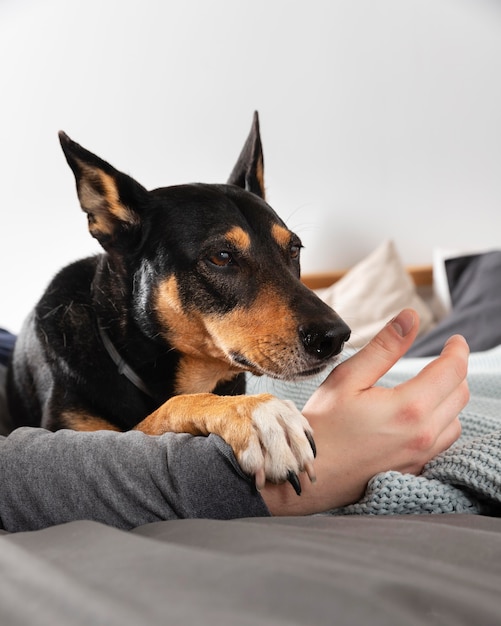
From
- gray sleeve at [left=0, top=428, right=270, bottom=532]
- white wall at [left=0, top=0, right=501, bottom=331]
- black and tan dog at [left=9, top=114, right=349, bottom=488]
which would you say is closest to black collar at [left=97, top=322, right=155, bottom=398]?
black and tan dog at [left=9, top=114, right=349, bottom=488]

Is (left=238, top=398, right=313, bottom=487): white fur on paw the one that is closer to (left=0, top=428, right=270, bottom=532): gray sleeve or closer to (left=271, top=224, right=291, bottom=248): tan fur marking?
(left=0, top=428, right=270, bottom=532): gray sleeve

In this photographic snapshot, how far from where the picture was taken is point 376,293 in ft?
10.5

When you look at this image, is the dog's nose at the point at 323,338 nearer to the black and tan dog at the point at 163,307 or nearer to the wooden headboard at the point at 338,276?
the black and tan dog at the point at 163,307

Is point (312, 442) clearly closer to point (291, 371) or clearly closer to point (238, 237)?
point (291, 371)

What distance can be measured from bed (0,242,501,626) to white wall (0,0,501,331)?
110 inches

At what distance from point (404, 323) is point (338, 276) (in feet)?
8.45

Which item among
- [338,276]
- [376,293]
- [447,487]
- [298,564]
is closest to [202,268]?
[447,487]

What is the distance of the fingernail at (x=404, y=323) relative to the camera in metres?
1.03

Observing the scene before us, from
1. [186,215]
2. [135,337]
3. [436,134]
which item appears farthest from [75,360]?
[436,134]

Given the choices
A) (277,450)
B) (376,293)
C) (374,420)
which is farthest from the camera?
(376,293)

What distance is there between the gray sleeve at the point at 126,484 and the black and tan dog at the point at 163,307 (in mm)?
257

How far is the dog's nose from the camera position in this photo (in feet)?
3.64

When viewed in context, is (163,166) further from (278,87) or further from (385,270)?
(385,270)

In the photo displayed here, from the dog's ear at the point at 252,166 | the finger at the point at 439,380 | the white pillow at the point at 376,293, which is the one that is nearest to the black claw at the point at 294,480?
the finger at the point at 439,380
